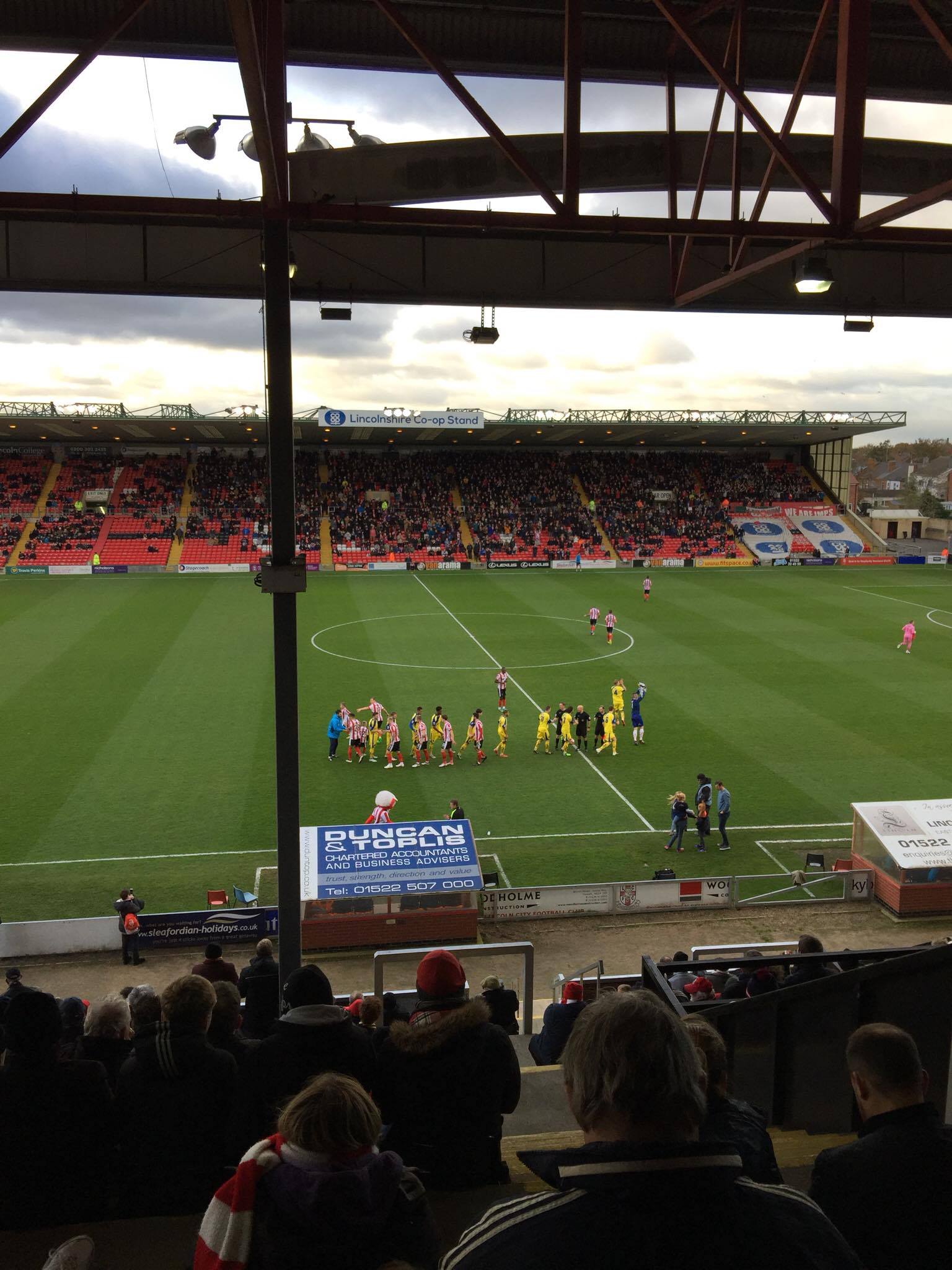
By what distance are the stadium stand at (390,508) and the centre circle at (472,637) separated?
17007mm

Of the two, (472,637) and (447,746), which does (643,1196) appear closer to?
(447,746)

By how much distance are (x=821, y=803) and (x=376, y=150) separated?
14.3 meters

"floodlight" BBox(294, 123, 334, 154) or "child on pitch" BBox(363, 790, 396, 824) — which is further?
"child on pitch" BBox(363, 790, 396, 824)

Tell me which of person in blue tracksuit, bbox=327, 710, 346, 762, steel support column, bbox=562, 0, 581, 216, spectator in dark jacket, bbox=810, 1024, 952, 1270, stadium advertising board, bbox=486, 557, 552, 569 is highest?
steel support column, bbox=562, 0, 581, 216

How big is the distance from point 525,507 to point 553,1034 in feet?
183

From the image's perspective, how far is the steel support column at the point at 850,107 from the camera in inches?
323

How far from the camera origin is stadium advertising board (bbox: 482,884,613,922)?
14266mm

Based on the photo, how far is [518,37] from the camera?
33.0 ft

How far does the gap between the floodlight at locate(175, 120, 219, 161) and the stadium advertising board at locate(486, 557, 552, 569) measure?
44.7 meters

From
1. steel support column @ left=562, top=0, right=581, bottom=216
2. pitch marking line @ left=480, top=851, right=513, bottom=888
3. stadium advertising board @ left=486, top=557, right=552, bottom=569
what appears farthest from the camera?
stadium advertising board @ left=486, top=557, right=552, bottom=569

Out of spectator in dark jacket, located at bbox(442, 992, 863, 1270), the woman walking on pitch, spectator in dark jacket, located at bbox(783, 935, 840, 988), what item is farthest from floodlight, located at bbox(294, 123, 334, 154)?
the woman walking on pitch

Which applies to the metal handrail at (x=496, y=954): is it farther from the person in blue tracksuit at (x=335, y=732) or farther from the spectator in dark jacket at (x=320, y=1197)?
the person in blue tracksuit at (x=335, y=732)

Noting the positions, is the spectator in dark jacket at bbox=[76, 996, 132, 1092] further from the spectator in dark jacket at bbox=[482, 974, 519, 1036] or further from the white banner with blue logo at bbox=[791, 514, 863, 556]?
the white banner with blue logo at bbox=[791, 514, 863, 556]

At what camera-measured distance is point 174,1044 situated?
3.71m
